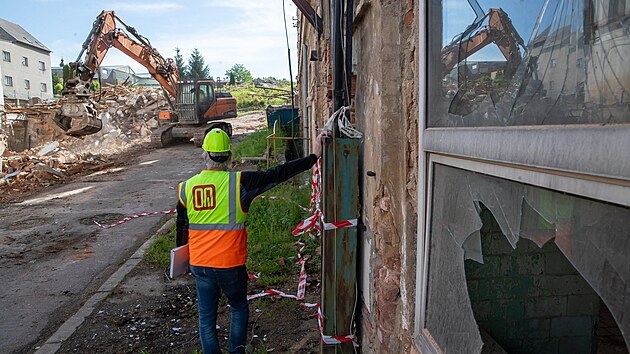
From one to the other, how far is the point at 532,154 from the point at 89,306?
5.81 meters

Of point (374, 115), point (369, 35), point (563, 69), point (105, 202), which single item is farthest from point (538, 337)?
point (105, 202)

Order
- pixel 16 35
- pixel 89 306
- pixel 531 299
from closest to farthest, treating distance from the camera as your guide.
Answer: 1. pixel 531 299
2. pixel 89 306
3. pixel 16 35

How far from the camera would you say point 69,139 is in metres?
26.1

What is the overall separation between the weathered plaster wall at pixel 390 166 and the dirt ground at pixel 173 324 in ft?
4.97

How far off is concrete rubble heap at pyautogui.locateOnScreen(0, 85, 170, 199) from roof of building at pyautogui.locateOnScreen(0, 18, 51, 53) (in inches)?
953

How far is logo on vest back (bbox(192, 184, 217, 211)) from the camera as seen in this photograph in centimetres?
394

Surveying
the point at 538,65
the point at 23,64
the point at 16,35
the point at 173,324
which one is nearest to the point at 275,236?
the point at 173,324

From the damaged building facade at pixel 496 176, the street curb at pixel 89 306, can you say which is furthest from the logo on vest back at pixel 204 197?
the street curb at pixel 89 306

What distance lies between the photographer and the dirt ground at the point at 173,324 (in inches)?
184

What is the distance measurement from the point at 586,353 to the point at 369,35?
90.9 inches

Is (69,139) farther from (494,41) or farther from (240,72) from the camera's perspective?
(240,72)

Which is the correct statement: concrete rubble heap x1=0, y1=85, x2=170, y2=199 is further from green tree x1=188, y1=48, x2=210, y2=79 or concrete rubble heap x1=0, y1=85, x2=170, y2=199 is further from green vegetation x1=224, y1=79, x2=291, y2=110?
green tree x1=188, y1=48, x2=210, y2=79

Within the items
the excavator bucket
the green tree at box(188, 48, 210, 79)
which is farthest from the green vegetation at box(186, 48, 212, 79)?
the excavator bucket

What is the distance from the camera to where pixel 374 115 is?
122 inches
